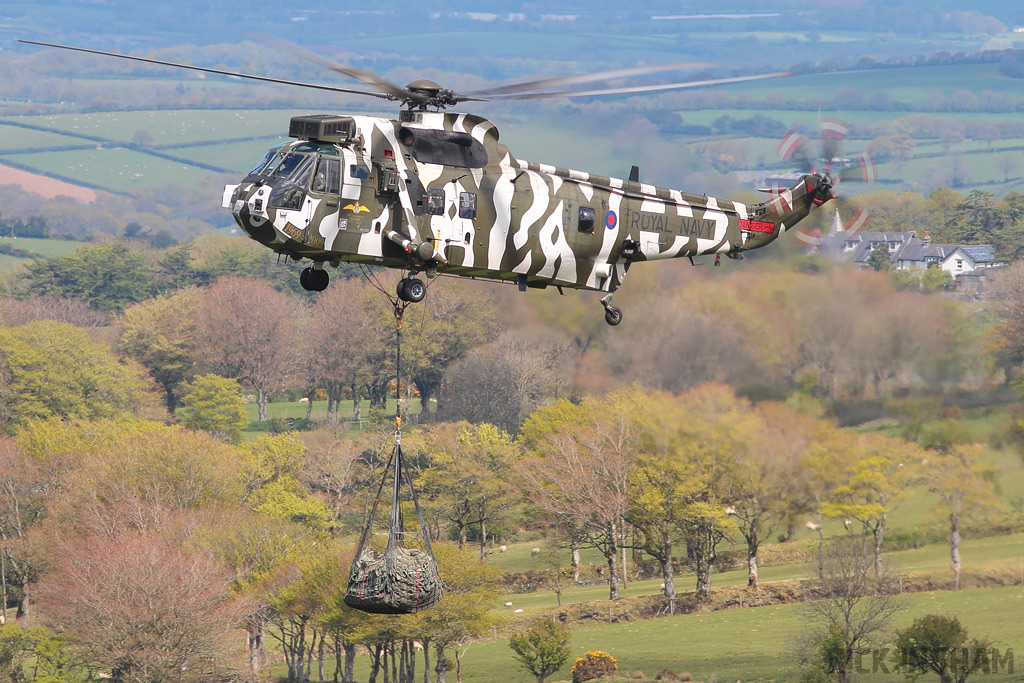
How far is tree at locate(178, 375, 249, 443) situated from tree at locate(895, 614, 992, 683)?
254 feet

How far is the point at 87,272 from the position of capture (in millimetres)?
185500

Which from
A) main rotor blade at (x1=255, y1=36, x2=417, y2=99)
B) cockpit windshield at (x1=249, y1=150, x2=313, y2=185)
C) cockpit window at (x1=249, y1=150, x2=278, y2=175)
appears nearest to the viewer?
main rotor blade at (x1=255, y1=36, x2=417, y2=99)

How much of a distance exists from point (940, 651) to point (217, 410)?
8313cm

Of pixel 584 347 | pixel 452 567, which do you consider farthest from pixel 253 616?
pixel 584 347

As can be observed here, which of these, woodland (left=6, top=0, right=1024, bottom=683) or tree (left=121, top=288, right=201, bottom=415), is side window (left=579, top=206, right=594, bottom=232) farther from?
tree (left=121, top=288, right=201, bottom=415)

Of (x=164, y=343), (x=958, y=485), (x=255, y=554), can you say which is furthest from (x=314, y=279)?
(x=164, y=343)

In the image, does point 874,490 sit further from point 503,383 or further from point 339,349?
point 339,349

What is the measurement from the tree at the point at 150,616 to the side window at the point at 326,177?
39.1 meters

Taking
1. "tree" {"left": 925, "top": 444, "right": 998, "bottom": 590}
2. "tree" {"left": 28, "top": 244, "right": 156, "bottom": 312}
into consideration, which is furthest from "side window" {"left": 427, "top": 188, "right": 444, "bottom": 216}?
"tree" {"left": 28, "top": 244, "right": 156, "bottom": 312}

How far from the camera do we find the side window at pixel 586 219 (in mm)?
34312

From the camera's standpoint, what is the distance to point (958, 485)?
67.5 metres

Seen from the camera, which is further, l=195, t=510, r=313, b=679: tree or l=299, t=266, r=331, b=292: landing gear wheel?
l=195, t=510, r=313, b=679: tree

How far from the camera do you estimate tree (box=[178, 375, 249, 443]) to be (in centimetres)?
12594

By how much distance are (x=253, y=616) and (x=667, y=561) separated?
2263cm
